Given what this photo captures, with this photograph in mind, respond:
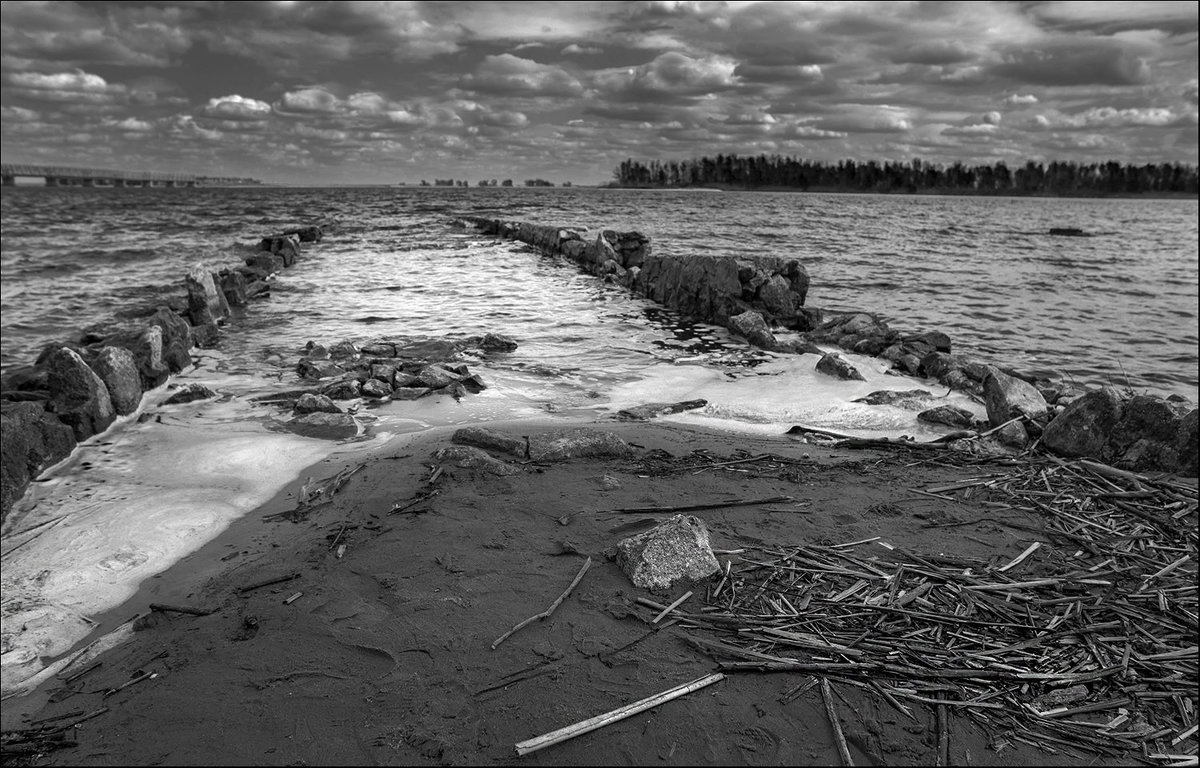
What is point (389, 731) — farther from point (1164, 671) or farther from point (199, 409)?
point (199, 409)

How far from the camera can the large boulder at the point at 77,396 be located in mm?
6477

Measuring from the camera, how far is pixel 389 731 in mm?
2578

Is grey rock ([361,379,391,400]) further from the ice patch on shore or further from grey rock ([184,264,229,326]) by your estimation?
grey rock ([184,264,229,326])

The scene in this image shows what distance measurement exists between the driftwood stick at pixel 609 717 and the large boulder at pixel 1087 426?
463cm

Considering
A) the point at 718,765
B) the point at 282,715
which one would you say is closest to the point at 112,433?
the point at 282,715

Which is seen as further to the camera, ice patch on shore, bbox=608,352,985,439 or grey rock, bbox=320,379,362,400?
grey rock, bbox=320,379,362,400

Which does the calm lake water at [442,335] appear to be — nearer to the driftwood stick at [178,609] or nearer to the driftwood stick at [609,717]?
the driftwood stick at [178,609]

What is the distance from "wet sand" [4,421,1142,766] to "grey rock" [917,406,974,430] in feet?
5.53

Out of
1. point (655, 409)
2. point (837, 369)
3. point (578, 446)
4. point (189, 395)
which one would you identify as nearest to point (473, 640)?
point (578, 446)

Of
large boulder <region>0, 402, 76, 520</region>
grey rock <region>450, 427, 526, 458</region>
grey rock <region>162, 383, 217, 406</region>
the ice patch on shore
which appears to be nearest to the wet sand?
grey rock <region>450, 427, 526, 458</region>

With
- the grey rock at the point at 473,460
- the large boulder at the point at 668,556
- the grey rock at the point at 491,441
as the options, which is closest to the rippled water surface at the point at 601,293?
the grey rock at the point at 491,441

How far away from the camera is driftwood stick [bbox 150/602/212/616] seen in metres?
3.54

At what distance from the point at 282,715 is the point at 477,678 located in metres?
0.78

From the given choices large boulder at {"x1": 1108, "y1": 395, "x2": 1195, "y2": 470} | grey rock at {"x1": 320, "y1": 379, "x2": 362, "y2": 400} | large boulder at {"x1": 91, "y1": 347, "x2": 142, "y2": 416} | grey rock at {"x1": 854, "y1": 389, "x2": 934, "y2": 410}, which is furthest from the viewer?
grey rock at {"x1": 320, "y1": 379, "x2": 362, "y2": 400}
